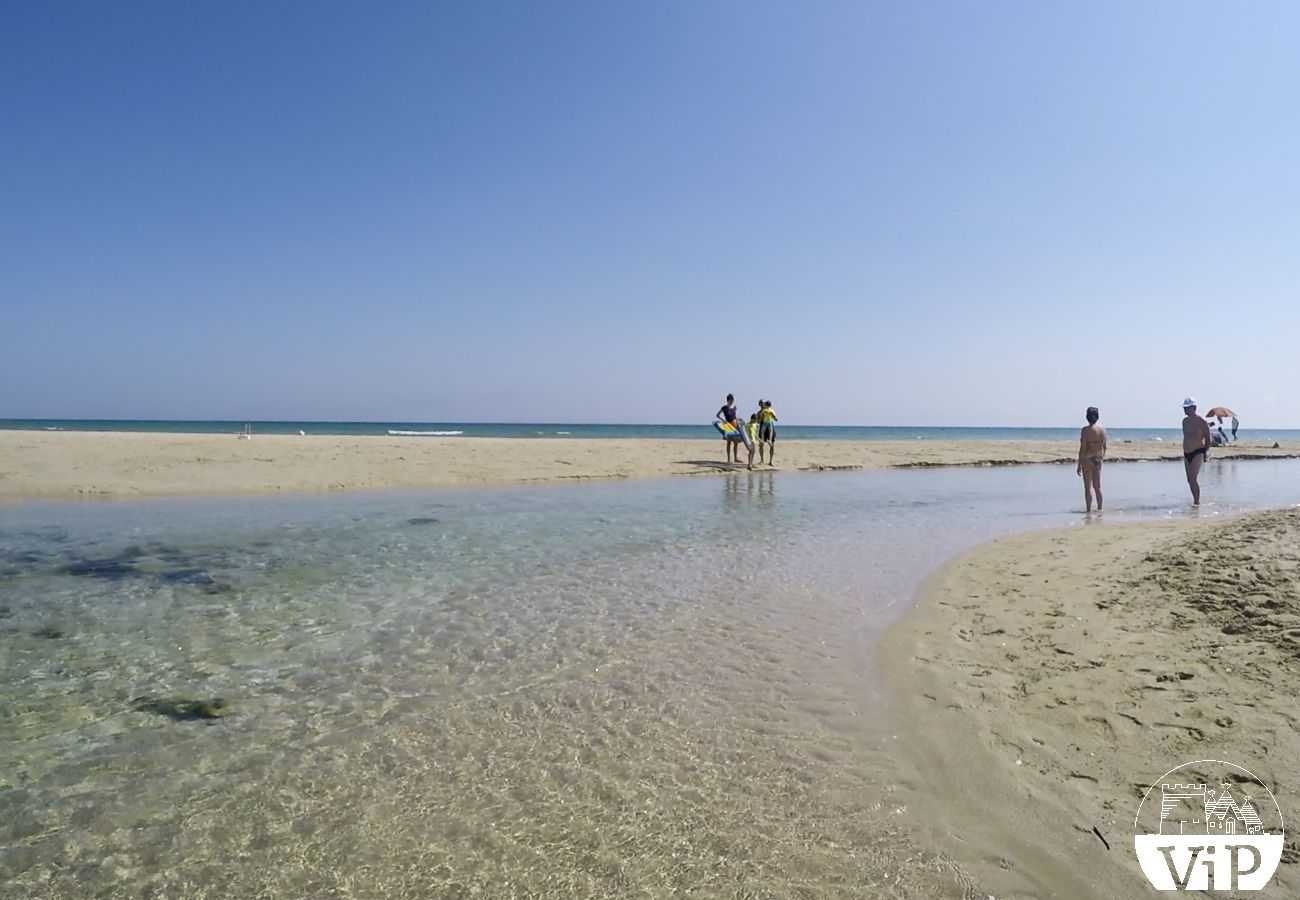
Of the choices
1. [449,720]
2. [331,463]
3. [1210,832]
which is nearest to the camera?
[1210,832]

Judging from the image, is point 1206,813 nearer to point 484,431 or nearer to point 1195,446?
point 1195,446

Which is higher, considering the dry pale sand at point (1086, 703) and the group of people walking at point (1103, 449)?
the group of people walking at point (1103, 449)

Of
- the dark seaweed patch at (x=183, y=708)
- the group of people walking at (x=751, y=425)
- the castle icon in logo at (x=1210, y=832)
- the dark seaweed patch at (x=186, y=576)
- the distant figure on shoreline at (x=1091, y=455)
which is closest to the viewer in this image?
the castle icon in logo at (x=1210, y=832)

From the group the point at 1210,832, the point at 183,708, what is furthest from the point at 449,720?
the point at 1210,832

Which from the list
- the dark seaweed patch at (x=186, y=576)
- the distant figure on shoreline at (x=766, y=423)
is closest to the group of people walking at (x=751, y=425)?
the distant figure on shoreline at (x=766, y=423)

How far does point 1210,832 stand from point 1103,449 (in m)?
14.6

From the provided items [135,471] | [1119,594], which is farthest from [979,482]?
[135,471]

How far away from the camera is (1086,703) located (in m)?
4.76

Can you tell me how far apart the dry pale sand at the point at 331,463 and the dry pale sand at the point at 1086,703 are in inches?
653

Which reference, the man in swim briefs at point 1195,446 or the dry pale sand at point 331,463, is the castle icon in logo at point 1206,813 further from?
the dry pale sand at point 331,463

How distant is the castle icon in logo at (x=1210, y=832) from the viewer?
10.1 feet

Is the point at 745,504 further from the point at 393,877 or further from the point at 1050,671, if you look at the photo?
the point at 393,877

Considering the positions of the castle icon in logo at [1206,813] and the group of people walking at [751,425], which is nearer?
the castle icon in logo at [1206,813]

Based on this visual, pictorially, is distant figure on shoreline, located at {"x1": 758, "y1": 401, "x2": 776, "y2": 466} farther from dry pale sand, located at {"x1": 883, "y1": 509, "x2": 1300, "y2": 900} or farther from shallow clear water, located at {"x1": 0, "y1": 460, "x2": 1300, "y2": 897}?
dry pale sand, located at {"x1": 883, "y1": 509, "x2": 1300, "y2": 900}
